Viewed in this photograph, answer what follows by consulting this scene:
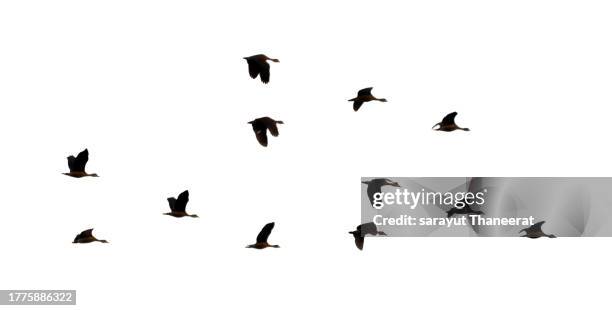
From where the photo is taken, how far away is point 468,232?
15.9 m

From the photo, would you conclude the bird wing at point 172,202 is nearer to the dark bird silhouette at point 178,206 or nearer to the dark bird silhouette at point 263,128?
the dark bird silhouette at point 178,206

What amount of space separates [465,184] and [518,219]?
120cm

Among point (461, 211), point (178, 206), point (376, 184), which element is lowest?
point (461, 211)

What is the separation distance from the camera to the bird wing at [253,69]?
15.2 meters

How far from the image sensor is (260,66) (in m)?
15.3

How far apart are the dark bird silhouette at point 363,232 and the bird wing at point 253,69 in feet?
11.0

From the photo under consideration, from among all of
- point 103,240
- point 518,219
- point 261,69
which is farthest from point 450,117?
point 103,240

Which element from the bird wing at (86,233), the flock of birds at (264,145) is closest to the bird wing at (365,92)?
the flock of birds at (264,145)

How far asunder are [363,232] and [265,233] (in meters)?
1.89

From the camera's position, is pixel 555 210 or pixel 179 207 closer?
pixel 179 207

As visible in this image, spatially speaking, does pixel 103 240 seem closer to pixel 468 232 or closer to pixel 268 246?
pixel 268 246

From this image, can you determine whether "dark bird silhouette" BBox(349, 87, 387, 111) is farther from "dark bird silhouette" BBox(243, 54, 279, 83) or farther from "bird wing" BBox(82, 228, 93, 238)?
"bird wing" BBox(82, 228, 93, 238)

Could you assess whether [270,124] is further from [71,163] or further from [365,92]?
[71,163]

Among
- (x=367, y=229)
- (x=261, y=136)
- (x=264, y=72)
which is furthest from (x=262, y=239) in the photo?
(x=264, y=72)
